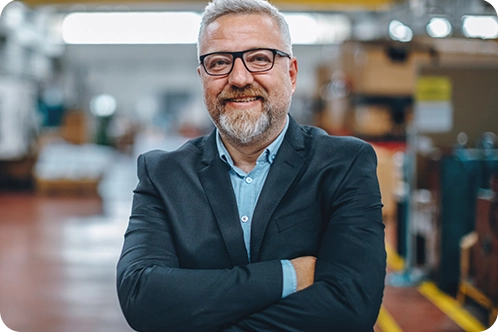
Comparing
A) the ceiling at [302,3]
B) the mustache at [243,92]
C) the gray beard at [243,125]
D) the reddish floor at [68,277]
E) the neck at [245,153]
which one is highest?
the ceiling at [302,3]

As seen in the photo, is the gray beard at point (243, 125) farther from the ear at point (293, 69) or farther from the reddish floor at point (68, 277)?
the reddish floor at point (68, 277)

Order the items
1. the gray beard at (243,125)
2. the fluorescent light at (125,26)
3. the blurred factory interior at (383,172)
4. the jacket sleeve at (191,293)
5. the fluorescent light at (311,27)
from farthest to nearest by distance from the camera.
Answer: the fluorescent light at (125,26) < the fluorescent light at (311,27) < the blurred factory interior at (383,172) < the gray beard at (243,125) < the jacket sleeve at (191,293)

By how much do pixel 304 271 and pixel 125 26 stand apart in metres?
24.0

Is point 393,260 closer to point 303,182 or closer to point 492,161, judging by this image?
point 492,161

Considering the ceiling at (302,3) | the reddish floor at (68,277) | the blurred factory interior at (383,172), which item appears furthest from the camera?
the ceiling at (302,3)

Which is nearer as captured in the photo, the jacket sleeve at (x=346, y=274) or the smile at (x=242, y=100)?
the jacket sleeve at (x=346, y=274)

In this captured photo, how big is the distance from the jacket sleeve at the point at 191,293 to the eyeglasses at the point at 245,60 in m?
0.60

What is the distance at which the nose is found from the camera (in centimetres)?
179

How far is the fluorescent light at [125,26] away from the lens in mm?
23328

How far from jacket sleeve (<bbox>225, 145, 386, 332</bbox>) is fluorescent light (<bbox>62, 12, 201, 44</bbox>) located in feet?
70.1

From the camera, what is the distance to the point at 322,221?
74.6 inches

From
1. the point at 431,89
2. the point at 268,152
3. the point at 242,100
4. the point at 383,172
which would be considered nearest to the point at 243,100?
the point at 242,100

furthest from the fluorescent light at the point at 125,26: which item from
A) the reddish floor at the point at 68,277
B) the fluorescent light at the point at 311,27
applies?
the reddish floor at the point at 68,277

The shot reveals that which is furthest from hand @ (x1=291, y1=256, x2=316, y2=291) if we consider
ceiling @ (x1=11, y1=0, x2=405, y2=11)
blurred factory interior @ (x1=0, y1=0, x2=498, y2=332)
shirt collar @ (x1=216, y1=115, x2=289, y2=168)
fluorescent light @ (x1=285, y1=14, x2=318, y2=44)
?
fluorescent light @ (x1=285, y1=14, x2=318, y2=44)
